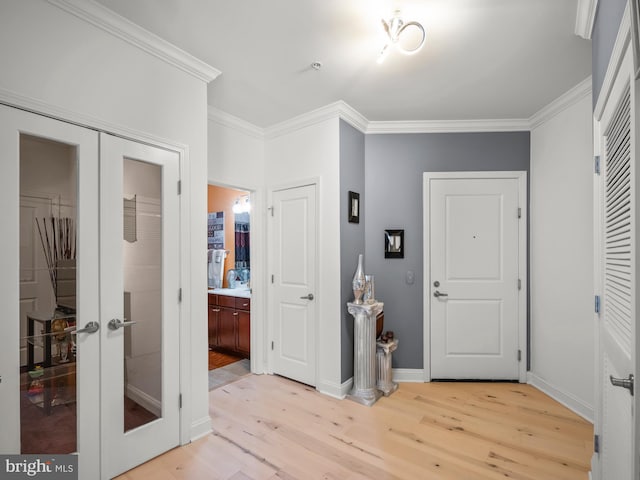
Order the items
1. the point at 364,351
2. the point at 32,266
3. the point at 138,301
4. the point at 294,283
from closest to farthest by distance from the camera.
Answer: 1. the point at 32,266
2. the point at 138,301
3. the point at 364,351
4. the point at 294,283

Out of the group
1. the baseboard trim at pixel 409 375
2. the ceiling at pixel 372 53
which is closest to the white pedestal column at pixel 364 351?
the baseboard trim at pixel 409 375

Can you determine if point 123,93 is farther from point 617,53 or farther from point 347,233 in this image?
point 617,53

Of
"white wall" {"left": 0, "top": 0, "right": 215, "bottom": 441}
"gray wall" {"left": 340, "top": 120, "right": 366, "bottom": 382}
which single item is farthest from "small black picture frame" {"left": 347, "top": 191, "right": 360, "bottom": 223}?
"white wall" {"left": 0, "top": 0, "right": 215, "bottom": 441}

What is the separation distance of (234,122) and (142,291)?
196 cm

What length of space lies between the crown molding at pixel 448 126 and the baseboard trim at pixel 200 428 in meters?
3.01

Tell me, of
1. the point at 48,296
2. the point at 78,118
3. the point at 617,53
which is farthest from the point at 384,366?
the point at 78,118

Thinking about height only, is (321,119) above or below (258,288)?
above

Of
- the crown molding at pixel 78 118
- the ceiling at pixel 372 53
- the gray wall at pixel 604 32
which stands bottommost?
the crown molding at pixel 78 118

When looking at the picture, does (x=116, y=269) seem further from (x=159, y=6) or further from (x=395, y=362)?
(x=395, y=362)

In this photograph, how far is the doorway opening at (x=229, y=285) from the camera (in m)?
3.98

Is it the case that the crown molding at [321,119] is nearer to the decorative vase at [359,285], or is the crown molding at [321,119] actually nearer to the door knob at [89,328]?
the decorative vase at [359,285]

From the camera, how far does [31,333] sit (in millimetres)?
1640

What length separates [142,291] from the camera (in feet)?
6.87

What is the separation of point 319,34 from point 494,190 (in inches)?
92.1
